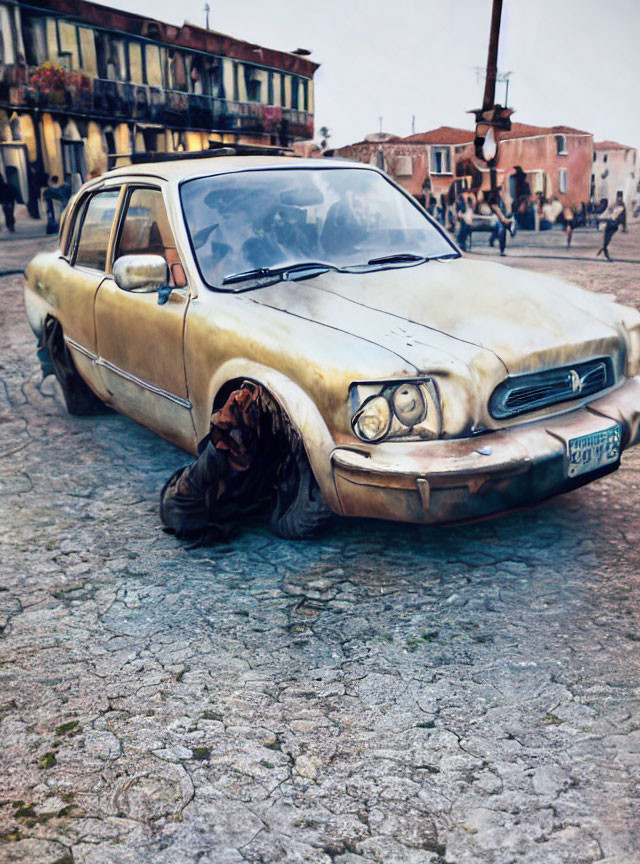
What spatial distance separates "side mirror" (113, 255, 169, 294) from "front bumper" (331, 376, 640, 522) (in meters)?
1.32

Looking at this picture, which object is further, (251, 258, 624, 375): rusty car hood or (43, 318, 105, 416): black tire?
(43, 318, 105, 416): black tire

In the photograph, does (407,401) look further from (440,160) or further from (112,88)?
(440,160)

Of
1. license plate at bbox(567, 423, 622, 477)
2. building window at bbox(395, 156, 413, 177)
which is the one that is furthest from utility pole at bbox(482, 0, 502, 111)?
building window at bbox(395, 156, 413, 177)

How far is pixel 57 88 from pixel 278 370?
94.2 feet

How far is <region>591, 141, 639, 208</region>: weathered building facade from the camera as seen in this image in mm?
49781

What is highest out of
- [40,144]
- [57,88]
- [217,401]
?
[57,88]

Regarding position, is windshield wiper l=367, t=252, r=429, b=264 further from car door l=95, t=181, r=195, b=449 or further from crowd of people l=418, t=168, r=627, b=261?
crowd of people l=418, t=168, r=627, b=261

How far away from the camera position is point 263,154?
15.9ft

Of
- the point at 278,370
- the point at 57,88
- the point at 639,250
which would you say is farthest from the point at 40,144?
the point at 278,370

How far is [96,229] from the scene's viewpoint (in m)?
4.91

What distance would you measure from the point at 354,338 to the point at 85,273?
242 centimetres

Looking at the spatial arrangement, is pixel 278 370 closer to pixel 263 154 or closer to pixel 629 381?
pixel 629 381

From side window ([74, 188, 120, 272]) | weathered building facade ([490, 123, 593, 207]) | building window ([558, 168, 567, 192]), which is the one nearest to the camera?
side window ([74, 188, 120, 272])

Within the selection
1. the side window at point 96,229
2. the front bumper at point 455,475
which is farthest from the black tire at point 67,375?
the front bumper at point 455,475
